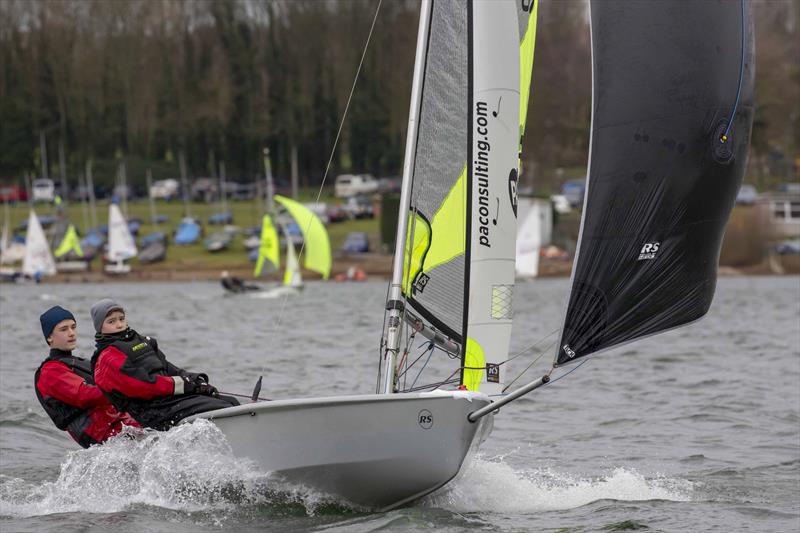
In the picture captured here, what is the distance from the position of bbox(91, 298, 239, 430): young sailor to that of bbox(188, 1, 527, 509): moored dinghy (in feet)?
1.02

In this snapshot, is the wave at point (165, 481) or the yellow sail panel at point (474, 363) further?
the yellow sail panel at point (474, 363)

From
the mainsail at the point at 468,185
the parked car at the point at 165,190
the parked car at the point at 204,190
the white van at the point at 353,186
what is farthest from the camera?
the parked car at the point at 204,190

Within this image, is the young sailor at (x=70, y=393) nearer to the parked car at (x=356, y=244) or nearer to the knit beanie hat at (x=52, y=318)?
the knit beanie hat at (x=52, y=318)

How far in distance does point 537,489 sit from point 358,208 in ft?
174

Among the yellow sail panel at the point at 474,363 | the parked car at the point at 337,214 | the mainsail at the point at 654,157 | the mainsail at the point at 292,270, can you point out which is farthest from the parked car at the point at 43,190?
the mainsail at the point at 654,157

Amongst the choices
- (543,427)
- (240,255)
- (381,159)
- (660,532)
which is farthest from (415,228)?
(381,159)

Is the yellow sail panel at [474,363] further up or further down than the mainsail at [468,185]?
further down

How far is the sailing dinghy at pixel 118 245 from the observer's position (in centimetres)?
4966

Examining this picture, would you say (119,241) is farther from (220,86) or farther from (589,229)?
(589,229)

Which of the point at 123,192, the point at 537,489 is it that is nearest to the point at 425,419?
the point at 537,489

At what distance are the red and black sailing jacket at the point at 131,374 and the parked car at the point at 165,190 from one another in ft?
202

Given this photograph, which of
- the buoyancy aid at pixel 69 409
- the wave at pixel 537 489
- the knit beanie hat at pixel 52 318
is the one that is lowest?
the wave at pixel 537 489

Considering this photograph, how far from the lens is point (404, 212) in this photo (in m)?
8.35

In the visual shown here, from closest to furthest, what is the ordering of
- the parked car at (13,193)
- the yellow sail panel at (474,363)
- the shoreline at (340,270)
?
the yellow sail panel at (474,363), the shoreline at (340,270), the parked car at (13,193)
